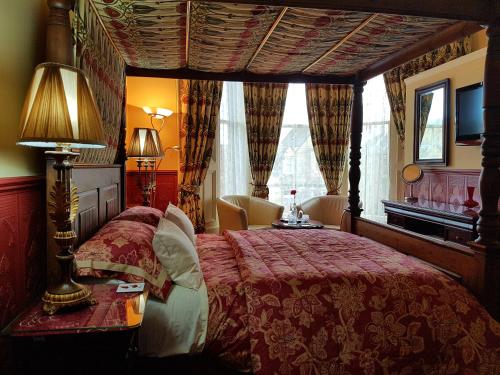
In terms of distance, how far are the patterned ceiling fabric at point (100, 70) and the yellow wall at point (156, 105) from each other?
163cm

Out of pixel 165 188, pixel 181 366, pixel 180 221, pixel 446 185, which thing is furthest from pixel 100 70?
pixel 446 185

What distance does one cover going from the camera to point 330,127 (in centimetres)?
605

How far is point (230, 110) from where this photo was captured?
230 inches

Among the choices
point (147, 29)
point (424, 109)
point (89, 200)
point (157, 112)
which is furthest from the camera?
point (424, 109)

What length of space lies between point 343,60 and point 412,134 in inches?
102

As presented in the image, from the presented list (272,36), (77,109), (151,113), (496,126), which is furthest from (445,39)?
(151,113)

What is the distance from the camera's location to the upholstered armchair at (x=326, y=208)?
18.2 ft

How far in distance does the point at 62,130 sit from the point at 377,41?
246 cm

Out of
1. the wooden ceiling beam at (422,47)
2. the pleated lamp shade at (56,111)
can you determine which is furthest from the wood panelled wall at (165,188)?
the pleated lamp shade at (56,111)

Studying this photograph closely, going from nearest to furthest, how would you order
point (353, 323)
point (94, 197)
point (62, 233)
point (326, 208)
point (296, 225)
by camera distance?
point (62, 233) → point (353, 323) → point (94, 197) → point (296, 225) → point (326, 208)

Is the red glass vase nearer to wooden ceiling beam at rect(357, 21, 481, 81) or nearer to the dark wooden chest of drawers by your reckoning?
the dark wooden chest of drawers

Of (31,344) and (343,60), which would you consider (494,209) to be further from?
(31,344)

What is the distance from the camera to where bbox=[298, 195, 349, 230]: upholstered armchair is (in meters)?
5.56

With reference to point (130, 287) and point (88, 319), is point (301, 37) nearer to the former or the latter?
point (130, 287)
